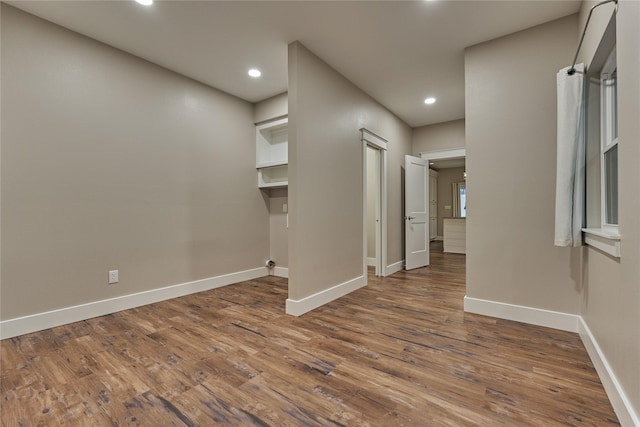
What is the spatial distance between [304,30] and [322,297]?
2.66 metres

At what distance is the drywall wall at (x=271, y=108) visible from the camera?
4.07m

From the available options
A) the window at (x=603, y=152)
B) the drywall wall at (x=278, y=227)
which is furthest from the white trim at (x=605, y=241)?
the drywall wall at (x=278, y=227)

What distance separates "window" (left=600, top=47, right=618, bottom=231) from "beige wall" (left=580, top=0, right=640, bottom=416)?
381 mm

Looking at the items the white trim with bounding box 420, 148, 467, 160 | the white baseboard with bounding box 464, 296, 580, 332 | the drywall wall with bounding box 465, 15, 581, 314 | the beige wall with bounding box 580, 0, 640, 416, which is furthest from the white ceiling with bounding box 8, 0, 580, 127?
the white baseboard with bounding box 464, 296, 580, 332

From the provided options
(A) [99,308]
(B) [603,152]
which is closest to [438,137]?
(B) [603,152]

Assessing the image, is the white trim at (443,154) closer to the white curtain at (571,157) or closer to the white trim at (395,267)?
the white trim at (395,267)

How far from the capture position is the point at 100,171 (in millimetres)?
Result: 2812

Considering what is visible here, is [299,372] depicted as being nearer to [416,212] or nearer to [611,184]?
[611,184]

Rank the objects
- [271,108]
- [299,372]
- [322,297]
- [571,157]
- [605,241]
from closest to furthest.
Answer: [605,241], [299,372], [571,157], [322,297], [271,108]

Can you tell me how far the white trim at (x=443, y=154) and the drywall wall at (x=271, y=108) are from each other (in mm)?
2863

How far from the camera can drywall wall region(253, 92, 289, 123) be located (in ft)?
13.4

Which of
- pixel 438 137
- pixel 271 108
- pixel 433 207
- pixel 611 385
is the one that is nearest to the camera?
pixel 611 385

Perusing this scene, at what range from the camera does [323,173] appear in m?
3.14

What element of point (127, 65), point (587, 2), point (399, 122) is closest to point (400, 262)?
point (399, 122)
